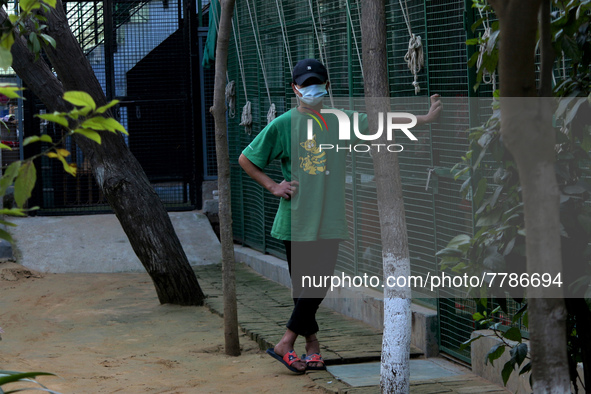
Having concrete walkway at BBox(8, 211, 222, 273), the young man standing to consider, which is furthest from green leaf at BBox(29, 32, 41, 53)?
concrete walkway at BBox(8, 211, 222, 273)

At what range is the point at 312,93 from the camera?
485 centimetres

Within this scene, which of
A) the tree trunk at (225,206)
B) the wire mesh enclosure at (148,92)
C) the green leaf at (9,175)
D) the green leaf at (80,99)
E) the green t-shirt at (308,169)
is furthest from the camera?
the wire mesh enclosure at (148,92)

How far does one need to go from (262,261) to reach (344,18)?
11.0 feet

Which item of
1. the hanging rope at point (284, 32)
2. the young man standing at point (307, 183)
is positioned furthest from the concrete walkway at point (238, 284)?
the hanging rope at point (284, 32)

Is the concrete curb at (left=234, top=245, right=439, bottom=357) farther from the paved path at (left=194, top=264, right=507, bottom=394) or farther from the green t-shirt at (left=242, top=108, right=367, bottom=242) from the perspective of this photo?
the green t-shirt at (left=242, top=108, right=367, bottom=242)

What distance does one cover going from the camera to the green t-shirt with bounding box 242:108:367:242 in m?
4.84

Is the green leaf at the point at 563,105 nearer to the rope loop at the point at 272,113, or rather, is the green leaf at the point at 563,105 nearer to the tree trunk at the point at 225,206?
the tree trunk at the point at 225,206

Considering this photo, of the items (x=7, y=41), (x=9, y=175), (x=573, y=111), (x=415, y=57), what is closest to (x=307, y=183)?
(x=415, y=57)

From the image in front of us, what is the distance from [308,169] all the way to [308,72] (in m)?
0.58

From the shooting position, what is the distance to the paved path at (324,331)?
463 centimetres

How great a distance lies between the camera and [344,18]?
695 cm

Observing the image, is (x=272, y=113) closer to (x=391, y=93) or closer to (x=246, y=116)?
(x=246, y=116)

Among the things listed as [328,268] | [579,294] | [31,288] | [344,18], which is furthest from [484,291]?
[31,288]

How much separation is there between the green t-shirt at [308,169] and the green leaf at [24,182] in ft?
9.97
